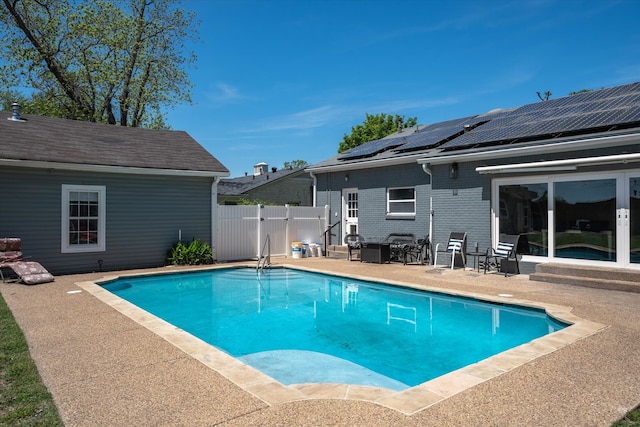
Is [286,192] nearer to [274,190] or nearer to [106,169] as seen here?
[274,190]

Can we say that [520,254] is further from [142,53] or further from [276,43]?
[142,53]

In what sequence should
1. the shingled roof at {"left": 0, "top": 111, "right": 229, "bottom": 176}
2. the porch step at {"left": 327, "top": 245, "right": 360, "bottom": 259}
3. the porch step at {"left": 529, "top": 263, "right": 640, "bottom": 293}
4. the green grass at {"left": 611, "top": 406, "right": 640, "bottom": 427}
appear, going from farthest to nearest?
1. the porch step at {"left": 327, "top": 245, "right": 360, "bottom": 259}
2. the shingled roof at {"left": 0, "top": 111, "right": 229, "bottom": 176}
3. the porch step at {"left": 529, "top": 263, "right": 640, "bottom": 293}
4. the green grass at {"left": 611, "top": 406, "right": 640, "bottom": 427}

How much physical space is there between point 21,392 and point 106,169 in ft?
29.7

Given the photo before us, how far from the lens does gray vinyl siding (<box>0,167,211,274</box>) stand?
34.2 feet

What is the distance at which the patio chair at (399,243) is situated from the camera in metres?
13.3

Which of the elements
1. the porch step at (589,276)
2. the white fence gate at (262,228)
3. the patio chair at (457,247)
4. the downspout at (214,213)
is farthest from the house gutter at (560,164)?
the downspout at (214,213)

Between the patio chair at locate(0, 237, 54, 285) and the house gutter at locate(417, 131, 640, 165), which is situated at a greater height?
the house gutter at locate(417, 131, 640, 165)

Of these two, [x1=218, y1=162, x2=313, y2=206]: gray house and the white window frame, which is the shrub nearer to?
the white window frame

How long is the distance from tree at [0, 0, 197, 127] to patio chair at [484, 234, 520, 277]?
64.7 ft

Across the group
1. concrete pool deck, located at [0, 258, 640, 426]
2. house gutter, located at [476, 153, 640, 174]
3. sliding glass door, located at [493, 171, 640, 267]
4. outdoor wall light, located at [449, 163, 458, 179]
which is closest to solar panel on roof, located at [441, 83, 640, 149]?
outdoor wall light, located at [449, 163, 458, 179]

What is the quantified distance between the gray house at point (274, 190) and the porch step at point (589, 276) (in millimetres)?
17307

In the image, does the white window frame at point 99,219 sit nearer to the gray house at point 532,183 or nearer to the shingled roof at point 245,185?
the gray house at point 532,183

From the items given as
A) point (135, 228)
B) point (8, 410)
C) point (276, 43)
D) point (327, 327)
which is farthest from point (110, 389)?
point (276, 43)

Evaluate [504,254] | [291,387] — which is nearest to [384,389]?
[291,387]
